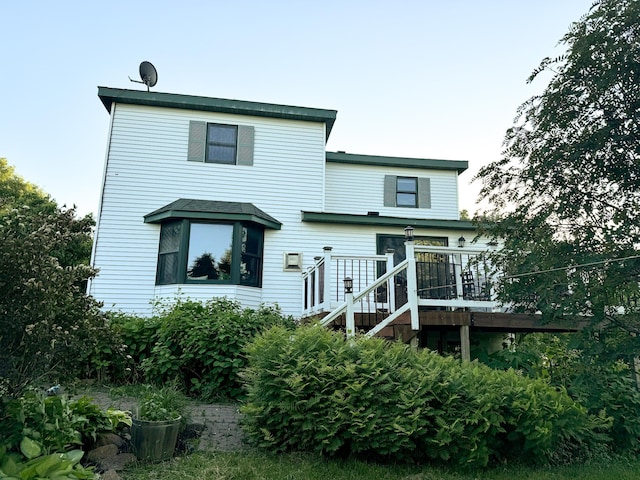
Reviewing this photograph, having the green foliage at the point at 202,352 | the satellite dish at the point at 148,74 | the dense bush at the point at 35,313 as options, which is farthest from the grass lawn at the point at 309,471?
the satellite dish at the point at 148,74

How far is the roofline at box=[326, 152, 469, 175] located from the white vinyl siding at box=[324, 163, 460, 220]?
0.13 metres

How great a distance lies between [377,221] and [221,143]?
418 centimetres

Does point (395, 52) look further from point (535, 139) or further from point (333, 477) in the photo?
point (333, 477)

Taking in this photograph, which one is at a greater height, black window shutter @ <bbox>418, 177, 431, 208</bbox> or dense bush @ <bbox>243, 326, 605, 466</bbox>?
black window shutter @ <bbox>418, 177, 431, 208</bbox>

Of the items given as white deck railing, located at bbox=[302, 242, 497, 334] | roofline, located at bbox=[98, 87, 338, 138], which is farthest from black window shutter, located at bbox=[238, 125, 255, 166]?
white deck railing, located at bbox=[302, 242, 497, 334]

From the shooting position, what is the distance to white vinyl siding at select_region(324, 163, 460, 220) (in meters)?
11.4

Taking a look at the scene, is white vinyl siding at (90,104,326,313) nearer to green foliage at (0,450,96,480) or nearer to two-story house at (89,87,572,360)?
two-story house at (89,87,572,360)

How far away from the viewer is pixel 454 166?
1210 cm

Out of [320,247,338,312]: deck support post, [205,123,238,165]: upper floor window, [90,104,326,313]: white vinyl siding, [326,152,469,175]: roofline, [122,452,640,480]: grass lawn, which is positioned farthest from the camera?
[326,152,469,175]: roofline

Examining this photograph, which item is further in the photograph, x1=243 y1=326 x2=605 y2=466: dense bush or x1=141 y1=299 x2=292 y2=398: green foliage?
x1=141 y1=299 x2=292 y2=398: green foliage

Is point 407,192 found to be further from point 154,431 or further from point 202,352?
point 154,431

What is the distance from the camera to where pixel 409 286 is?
576cm

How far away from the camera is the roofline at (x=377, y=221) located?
9.88m

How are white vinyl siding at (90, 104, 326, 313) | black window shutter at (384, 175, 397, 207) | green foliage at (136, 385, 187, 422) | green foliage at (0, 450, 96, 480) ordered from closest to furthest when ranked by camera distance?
green foliage at (0, 450, 96, 480) → green foliage at (136, 385, 187, 422) → white vinyl siding at (90, 104, 326, 313) → black window shutter at (384, 175, 397, 207)
